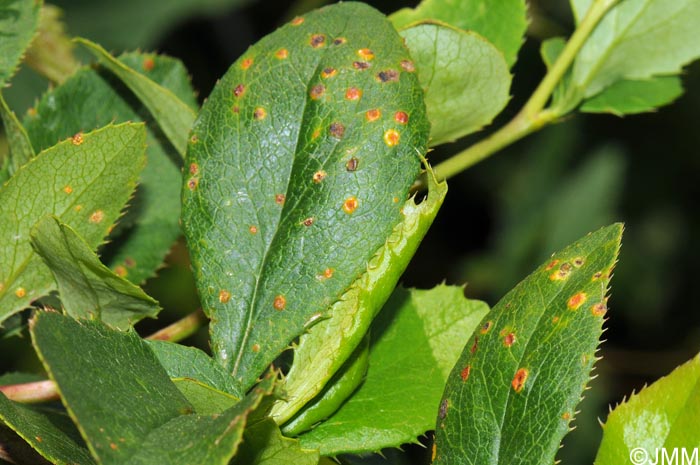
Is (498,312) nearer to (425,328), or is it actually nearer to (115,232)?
(425,328)

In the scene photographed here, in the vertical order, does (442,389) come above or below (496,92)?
below

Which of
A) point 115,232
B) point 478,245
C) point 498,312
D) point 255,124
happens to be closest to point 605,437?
point 498,312

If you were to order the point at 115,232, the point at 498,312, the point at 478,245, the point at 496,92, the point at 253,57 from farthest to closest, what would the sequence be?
the point at 478,245, the point at 115,232, the point at 496,92, the point at 253,57, the point at 498,312

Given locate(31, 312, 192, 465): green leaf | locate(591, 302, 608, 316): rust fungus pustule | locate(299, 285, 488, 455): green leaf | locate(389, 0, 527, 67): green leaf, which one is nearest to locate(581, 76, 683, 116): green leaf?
locate(389, 0, 527, 67): green leaf

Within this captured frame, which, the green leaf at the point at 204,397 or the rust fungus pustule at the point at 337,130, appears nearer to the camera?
the green leaf at the point at 204,397

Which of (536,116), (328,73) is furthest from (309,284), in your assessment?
(536,116)

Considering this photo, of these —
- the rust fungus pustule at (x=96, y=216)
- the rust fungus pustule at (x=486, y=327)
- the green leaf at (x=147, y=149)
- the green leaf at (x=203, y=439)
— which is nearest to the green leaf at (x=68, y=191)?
the rust fungus pustule at (x=96, y=216)

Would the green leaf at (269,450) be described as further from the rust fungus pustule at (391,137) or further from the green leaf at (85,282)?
the rust fungus pustule at (391,137)

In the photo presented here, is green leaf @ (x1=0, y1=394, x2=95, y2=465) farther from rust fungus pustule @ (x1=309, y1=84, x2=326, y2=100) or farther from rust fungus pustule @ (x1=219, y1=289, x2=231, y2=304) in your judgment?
rust fungus pustule @ (x1=309, y1=84, x2=326, y2=100)
